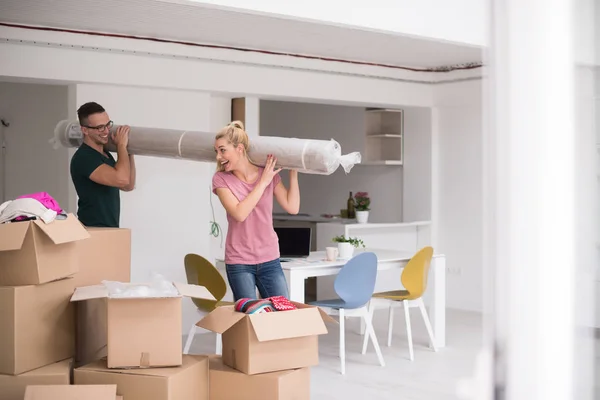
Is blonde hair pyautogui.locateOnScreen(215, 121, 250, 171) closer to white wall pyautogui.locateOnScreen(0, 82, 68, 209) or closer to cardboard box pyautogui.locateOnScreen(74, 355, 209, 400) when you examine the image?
cardboard box pyautogui.locateOnScreen(74, 355, 209, 400)

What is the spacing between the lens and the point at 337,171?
9945mm

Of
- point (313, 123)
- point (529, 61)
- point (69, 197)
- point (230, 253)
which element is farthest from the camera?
point (313, 123)

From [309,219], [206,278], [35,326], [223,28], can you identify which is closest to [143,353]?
[35,326]

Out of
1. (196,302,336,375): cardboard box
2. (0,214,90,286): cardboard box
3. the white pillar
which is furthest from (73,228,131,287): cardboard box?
the white pillar

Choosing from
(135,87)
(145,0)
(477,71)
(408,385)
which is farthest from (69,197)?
(477,71)

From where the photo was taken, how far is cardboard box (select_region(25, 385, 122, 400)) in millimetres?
3029

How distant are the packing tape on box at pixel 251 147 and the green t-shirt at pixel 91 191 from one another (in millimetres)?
241

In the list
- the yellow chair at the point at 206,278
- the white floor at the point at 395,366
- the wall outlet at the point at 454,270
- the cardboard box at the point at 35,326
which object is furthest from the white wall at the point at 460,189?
the cardboard box at the point at 35,326

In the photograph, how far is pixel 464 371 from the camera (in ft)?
17.9

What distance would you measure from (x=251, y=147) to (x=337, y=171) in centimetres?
592

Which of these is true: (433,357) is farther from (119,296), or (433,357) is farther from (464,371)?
(119,296)

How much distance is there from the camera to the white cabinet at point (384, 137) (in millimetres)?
8805

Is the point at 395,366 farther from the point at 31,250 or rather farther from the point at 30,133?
the point at 30,133

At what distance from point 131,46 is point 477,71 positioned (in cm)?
361
